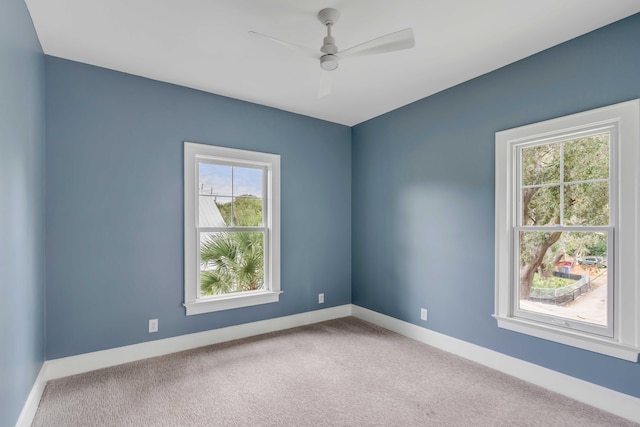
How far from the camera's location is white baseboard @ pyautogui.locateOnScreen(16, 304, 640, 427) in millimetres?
2160

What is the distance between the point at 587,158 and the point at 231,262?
334 centimetres

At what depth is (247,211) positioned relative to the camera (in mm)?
3723

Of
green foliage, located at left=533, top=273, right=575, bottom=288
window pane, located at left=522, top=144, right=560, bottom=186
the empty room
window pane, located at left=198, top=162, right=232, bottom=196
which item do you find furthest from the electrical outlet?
window pane, located at left=522, top=144, right=560, bottom=186

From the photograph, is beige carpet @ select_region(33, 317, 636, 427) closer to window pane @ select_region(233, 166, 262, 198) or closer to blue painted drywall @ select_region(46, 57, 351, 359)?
blue painted drywall @ select_region(46, 57, 351, 359)

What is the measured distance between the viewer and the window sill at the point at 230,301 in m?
3.24

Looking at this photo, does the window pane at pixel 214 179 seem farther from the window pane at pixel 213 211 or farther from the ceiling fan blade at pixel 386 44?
the ceiling fan blade at pixel 386 44

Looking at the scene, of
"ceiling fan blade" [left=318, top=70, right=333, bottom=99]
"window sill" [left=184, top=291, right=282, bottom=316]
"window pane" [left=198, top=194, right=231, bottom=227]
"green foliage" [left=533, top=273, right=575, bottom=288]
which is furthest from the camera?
"window pane" [left=198, top=194, right=231, bottom=227]

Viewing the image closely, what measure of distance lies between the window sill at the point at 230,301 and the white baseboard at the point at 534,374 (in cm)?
147

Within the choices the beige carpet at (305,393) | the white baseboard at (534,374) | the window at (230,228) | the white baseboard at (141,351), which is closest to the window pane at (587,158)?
the white baseboard at (534,374)

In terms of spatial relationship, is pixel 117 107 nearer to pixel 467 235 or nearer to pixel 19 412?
pixel 19 412

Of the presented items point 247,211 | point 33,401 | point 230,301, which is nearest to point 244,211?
point 247,211

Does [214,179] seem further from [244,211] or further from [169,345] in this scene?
[169,345]

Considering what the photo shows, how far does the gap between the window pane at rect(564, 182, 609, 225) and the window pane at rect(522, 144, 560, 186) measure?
16 cm

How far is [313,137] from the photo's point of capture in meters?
4.16
